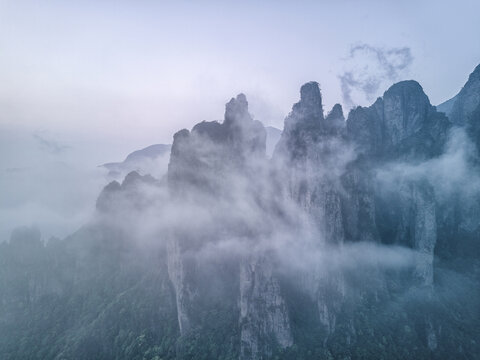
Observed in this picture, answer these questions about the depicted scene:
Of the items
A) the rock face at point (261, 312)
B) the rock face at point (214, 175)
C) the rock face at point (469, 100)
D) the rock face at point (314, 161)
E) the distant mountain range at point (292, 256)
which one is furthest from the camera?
the rock face at point (469, 100)

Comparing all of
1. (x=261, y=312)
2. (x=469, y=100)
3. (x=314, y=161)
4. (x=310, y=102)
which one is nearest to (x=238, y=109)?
(x=310, y=102)

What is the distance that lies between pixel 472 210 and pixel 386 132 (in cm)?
3066

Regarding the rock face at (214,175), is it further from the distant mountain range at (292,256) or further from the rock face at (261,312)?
the rock face at (261,312)

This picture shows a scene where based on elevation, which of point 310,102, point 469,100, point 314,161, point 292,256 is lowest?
point 292,256

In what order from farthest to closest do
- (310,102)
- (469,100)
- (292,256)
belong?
(469,100), (310,102), (292,256)

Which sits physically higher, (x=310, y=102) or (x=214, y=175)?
(x=310, y=102)

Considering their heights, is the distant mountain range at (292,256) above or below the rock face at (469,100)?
below

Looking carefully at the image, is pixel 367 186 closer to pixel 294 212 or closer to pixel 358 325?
pixel 294 212

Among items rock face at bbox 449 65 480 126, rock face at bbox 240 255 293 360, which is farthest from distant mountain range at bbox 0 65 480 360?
rock face at bbox 449 65 480 126

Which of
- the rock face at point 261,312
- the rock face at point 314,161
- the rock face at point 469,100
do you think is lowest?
the rock face at point 261,312

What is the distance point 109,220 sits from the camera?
98625mm

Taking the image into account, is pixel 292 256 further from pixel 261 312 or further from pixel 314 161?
pixel 314 161

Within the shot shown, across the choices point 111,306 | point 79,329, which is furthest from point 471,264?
point 79,329

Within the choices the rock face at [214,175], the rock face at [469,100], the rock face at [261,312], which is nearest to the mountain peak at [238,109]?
the rock face at [214,175]
